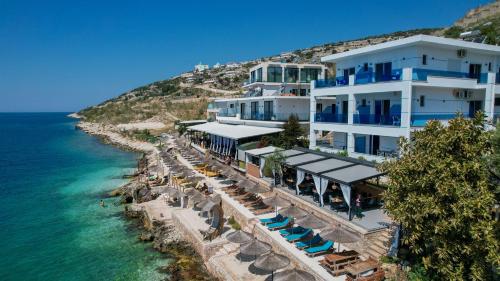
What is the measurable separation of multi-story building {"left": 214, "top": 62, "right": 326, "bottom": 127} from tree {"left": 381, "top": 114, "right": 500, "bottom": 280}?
22.7m

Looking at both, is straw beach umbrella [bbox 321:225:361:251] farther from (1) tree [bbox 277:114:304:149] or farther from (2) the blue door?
(1) tree [bbox 277:114:304:149]

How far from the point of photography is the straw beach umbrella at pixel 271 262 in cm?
1371

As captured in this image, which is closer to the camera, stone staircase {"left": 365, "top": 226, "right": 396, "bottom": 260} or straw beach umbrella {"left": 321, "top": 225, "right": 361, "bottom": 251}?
straw beach umbrella {"left": 321, "top": 225, "right": 361, "bottom": 251}

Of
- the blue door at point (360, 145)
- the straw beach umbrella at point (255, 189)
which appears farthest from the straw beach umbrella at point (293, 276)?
the blue door at point (360, 145)

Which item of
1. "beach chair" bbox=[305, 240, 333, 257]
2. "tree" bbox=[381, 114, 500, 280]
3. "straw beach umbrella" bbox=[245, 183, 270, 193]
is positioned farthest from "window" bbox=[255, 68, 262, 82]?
"tree" bbox=[381, 114, 500, 280]

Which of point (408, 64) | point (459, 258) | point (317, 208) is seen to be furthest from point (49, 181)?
point (459, 258)

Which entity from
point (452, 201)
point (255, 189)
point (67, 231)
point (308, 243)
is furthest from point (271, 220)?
point (67, 231)

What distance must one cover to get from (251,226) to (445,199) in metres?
11.4

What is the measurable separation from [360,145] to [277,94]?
14720 mm

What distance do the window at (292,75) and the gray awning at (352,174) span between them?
22.9 metres

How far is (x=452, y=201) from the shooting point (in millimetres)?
10484

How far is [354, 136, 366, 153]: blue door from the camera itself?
26.2 meters

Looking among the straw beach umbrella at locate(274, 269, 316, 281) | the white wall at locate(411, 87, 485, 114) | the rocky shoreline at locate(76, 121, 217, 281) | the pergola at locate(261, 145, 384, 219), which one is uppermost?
the white wall at locate(411, 87, 485, 114)

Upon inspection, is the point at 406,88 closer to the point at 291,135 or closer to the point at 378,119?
the point at 378,119
